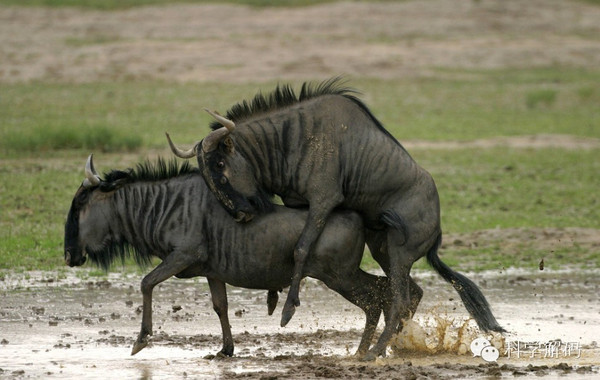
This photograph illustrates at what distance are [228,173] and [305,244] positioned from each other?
31.7 inches

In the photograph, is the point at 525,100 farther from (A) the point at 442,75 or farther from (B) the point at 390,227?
(B) the point at 390,227

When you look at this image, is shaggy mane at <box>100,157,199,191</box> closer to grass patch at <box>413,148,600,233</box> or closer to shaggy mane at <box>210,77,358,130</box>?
shaggy mane at <box>210,77,358,130</box>

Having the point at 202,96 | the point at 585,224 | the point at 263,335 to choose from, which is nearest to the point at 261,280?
the point at 263,335

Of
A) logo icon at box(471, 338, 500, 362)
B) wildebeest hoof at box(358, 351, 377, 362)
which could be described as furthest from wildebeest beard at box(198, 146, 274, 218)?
logo icon at box(471, 338, 500, 362)

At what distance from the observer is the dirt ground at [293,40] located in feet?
115

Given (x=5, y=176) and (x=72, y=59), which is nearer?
(x=5, y=176)

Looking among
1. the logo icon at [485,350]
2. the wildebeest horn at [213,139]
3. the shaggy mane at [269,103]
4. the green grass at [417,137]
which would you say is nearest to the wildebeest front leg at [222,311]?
the wildebeest horn at [213,139]

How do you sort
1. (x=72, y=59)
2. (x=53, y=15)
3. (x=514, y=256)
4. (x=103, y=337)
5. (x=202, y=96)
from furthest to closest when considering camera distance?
(x=53, y=15) → (x=72, y=59) → (x=202, y=96) → (x=514, y=256) → (x=103, y=337)

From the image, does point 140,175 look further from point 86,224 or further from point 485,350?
point 485,350

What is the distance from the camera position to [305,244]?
9.02m

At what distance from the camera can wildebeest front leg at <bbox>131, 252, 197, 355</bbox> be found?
9039 millimetres

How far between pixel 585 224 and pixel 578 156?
7.19 meters

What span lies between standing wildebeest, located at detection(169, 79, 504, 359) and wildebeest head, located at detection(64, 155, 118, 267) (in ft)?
3.17

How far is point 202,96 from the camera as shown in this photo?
30.7 metres
